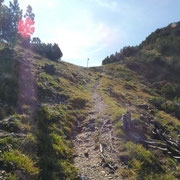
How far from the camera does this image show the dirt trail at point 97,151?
5.54 metres

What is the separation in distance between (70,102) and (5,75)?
6.31 meters

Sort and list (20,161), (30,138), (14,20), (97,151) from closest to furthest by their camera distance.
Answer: (20,161), (30,138), (97,151), (14,20)

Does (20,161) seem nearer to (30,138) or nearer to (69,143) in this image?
(30,138)

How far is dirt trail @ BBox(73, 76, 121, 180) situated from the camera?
5.54 m

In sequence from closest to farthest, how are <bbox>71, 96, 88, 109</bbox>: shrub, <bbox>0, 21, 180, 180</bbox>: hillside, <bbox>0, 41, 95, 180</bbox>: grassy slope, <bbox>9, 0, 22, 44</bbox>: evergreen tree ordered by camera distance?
<bbox>0, 41, 95, 180</bbox>: grassy slope → <bbox>0, 21, 180, 180</bbox>: hillside → <bbox>71, 96, 88, 109</bbox>: shrub → <bbox>9, 0, 22, 44</bbox>: evergreen tree

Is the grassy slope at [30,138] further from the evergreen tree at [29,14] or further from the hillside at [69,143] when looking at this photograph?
the evergreen tree at [29,14]

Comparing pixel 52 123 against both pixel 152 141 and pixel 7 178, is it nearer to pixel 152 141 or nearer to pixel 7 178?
Result: pixel 7 178

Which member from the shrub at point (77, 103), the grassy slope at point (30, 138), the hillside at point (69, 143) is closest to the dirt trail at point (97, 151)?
the hillside at point (69, 143)

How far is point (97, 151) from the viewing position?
23.4 ft

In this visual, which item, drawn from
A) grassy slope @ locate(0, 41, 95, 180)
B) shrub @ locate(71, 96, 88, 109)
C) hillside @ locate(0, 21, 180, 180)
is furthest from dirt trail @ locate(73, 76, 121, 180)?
shrub @ locate(71, 96, 88, 109)

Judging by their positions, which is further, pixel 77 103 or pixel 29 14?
pixel 29 14

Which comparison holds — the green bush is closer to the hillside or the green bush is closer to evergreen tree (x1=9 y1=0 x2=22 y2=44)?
the hillside

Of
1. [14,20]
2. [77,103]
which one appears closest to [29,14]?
[14,20]

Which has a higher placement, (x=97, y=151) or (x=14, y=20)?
(x=14, y=20)
